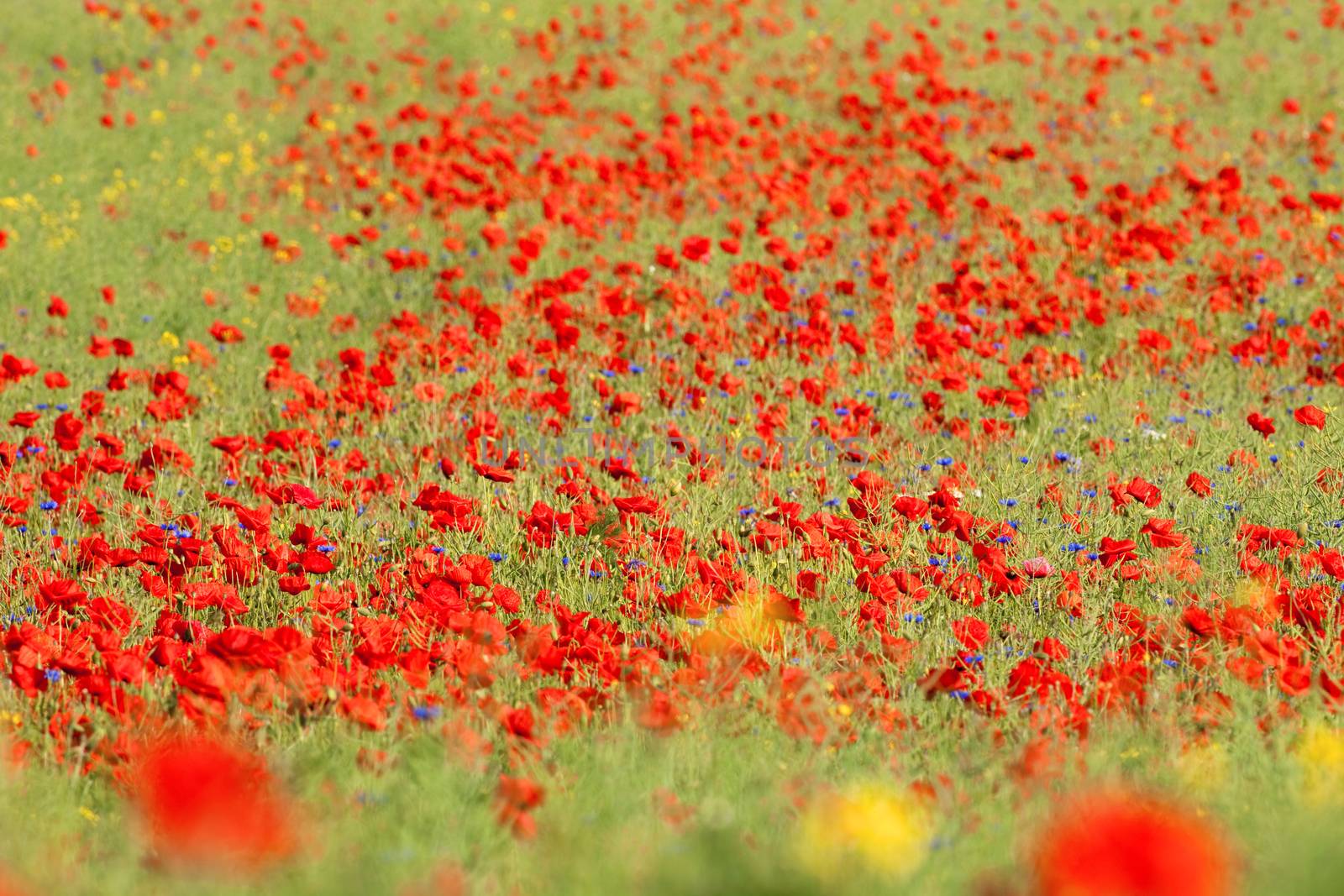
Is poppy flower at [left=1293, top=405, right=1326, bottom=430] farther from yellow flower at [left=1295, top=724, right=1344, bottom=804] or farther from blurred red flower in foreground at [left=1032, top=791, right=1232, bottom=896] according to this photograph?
blurred red flower in foreground at [left=1032, top=791, right=1232, bottom=896]

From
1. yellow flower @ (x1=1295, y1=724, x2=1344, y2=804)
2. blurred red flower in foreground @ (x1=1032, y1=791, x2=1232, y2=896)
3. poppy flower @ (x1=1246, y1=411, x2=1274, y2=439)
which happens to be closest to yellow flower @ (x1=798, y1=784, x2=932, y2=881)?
blurred red flower in foreground @ (x1=1032, y1=791, x2=1232, y2=896)

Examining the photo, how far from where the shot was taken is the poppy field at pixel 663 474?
2016 mm

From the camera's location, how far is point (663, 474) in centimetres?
443

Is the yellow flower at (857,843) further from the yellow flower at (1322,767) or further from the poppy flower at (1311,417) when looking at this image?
the poppy flower at (1311,417)

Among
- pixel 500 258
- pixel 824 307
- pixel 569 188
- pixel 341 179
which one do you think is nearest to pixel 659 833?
pixel 824 307

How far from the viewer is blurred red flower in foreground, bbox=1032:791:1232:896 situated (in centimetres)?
128

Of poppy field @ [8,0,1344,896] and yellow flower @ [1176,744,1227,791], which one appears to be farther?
yellow flower @ [1176,744,1227,791]

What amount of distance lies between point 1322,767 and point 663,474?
8.61 feet

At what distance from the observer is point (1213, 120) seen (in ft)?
33.5

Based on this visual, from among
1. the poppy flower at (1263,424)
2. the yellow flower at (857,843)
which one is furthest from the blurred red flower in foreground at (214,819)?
the poppy flower at (1263,424)

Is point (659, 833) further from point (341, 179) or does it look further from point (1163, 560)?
point (341, 179)

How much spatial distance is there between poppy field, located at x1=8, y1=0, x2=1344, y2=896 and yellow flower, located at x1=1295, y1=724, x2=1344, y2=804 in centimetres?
1

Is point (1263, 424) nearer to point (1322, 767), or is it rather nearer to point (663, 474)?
point (663, 474)

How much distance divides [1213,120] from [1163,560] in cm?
802
